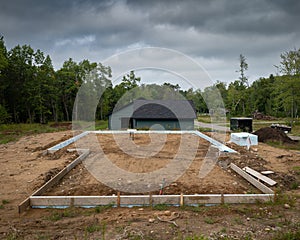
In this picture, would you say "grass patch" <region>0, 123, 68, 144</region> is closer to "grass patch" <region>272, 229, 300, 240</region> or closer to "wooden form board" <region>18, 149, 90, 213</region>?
"wooden form board" <region>18, 149, 90, 213</region>

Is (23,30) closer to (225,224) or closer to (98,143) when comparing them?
(98,143)

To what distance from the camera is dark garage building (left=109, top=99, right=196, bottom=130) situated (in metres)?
19.7

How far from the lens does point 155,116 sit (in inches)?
774

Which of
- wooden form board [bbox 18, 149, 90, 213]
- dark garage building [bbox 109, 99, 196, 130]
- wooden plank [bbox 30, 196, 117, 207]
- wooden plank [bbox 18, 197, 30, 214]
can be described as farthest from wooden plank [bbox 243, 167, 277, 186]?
dark garage building [bbox 109, 99, 196, 130]

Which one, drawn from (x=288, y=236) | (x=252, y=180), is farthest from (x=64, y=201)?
(x=252, y=180)

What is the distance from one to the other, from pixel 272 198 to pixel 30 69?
29749mm

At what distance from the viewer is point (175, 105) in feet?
71.7

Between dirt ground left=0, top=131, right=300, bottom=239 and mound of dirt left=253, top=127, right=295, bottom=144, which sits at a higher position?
mound of dirt left=253, top=127, right=295, bottom=144

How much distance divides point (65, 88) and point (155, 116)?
17.5 meters

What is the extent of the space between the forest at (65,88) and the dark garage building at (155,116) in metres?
9.90

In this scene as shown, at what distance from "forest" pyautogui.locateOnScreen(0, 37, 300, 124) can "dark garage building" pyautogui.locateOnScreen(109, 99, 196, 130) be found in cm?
990

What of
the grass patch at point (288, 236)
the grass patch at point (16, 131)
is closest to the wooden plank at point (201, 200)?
the grass patch at point (288, 236)

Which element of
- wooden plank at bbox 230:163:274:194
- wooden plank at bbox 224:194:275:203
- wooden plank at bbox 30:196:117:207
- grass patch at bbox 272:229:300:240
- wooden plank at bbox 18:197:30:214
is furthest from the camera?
wooden plank at bbox 230:163:274:194

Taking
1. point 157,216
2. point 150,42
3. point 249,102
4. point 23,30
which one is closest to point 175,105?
point 150,42
